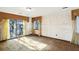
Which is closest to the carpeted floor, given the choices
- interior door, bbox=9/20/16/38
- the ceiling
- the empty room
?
the empty room

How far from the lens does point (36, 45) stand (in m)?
1.80

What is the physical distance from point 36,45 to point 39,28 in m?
0.37

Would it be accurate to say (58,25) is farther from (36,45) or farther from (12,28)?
(12,28)

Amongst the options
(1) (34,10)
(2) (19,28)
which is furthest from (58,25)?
(2) (19,28)

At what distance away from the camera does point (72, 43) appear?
67.7 inches

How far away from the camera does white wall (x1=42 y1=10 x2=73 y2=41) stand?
5.84 ft

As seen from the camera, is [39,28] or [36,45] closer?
[36,45]

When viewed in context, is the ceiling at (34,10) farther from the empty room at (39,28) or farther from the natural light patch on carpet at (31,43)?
the natural light patch on carpet at (31,43)

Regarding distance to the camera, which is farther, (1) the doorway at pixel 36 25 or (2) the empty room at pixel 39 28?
(1) the doorway at pixel 36 25

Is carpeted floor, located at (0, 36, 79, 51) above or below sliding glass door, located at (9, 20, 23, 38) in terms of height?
below

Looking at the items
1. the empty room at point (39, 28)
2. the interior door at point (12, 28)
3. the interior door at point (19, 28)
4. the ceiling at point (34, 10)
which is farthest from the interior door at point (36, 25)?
the interior door at point (12, 28)

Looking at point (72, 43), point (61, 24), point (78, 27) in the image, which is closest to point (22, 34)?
point (61, 24)

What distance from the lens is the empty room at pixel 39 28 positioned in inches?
67.6

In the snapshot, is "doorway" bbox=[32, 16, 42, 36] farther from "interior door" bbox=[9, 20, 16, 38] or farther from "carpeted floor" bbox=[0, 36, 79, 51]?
"interior door" bbox=[9, 20, 16, 38]
